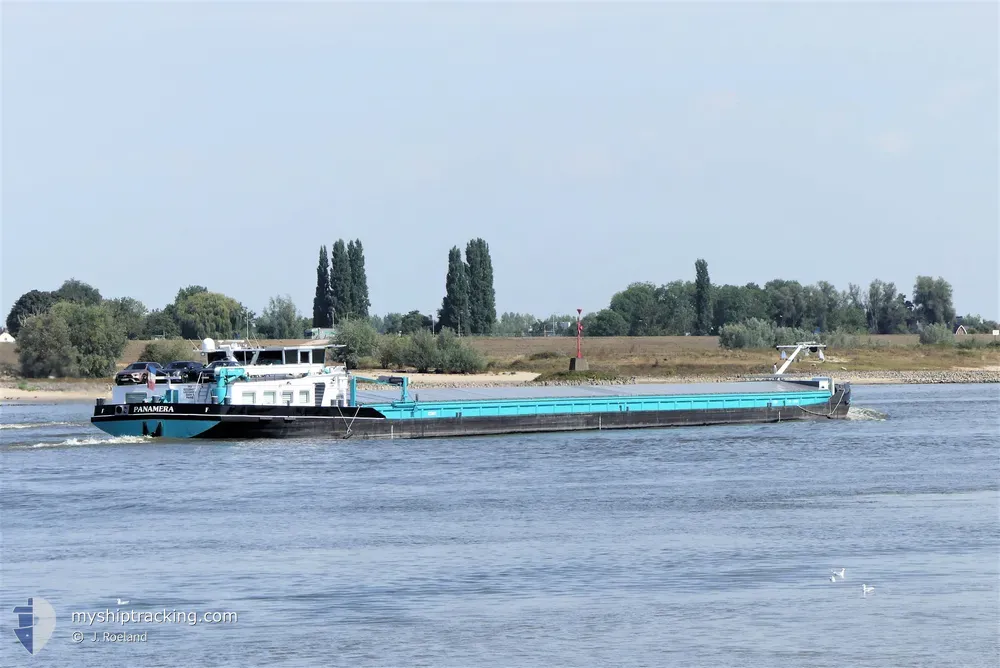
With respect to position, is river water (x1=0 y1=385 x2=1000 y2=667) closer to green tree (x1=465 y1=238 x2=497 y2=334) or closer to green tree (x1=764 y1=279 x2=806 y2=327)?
green tree (x1=465 y1=238 x2=497 y2=334)

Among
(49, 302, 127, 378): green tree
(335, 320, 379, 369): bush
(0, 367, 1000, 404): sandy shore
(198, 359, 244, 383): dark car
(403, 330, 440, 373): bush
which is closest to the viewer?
(198, 359, 244, 383): dark car

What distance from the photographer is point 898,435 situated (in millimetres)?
45062

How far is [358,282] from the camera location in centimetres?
11262

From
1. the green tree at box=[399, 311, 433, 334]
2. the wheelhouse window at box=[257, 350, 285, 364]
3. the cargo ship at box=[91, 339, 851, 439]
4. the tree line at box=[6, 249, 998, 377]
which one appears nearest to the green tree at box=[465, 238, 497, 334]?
the tree line at box=[6, 249, 998, 377]

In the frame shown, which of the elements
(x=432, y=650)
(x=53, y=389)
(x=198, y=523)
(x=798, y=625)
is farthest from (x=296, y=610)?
(x=53, y=389)

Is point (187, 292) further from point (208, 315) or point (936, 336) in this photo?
point (936, 336)

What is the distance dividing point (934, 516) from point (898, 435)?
2125 cm

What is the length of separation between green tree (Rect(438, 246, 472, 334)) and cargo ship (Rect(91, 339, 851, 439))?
61.9 meters

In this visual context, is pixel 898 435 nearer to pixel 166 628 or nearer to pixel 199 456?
pixel 199 456

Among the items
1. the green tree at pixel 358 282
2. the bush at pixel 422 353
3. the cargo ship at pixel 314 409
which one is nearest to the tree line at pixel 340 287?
the green tree at pixel 358 282

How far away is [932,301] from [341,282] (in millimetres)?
75628

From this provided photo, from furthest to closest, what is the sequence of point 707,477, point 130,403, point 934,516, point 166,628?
point 130,403 < point 707,477 < point 934,516 < point 166,628

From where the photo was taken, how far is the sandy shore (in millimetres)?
73938

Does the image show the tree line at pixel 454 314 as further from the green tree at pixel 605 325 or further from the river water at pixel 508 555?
the river water at pixel 508 555
